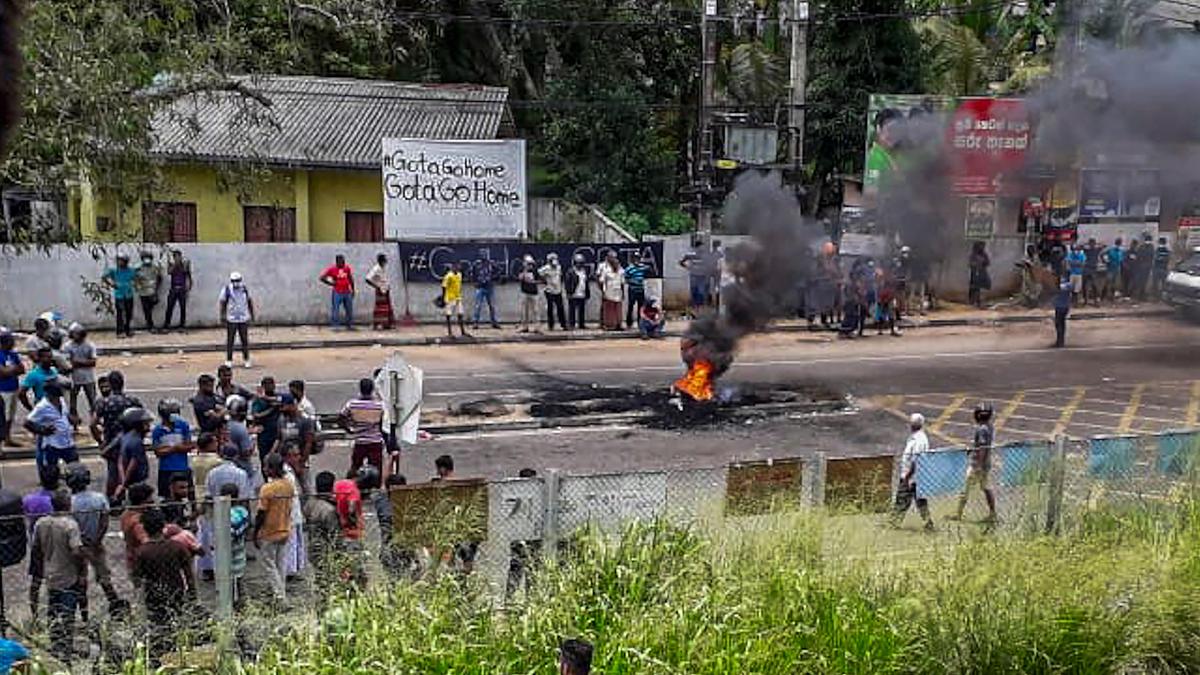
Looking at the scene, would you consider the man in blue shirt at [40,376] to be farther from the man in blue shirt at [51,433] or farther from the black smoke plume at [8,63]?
the black smoke plume at [8,63]

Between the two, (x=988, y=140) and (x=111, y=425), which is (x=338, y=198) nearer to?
(x=988, y=140)

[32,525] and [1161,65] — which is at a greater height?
[1161,65]

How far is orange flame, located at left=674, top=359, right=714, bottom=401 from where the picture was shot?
16.6m

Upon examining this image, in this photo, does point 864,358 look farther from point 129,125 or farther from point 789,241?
point 129,125

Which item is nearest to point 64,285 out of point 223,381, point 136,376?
point 136,376

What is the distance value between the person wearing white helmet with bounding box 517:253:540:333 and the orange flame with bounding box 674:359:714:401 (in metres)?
6.04

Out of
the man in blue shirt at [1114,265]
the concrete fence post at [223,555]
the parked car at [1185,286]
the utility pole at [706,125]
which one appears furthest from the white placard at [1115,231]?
the concrete fence post at [223,555]

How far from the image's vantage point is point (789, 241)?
63.6ft

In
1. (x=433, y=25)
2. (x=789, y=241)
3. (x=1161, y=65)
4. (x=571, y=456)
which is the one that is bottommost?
(x=571, y=456)

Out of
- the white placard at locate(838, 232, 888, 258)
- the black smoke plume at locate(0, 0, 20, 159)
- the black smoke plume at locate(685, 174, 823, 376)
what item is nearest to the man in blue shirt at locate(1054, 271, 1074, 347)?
the white placard at locate(838, 232, 888, 258)

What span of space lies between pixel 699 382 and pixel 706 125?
9.05 meters

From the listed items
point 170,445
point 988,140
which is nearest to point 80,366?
point 170,445

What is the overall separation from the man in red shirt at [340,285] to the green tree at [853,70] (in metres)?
11.6

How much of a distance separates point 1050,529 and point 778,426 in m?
6.52
